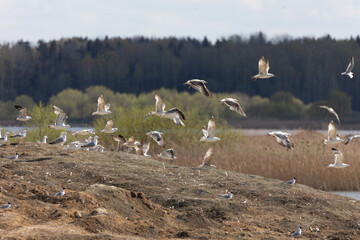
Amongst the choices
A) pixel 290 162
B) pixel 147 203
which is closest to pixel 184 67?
pixel 290 162

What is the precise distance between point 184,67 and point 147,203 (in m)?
81.5

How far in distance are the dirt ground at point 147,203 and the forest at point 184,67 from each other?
2652 inches

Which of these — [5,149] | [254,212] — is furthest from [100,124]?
[254,212]

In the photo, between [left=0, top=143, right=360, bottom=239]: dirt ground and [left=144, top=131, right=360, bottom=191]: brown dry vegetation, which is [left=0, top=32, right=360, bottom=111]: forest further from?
[left=0, top=143, right=360, bottom=239]: dirt ground

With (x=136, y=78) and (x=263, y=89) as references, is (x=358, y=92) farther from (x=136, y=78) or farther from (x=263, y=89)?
(x=136, y=78)

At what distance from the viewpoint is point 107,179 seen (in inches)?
664

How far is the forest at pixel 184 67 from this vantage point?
87.7 meters

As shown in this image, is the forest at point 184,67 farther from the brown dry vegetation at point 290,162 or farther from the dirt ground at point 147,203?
the dirt ground at point 147,203

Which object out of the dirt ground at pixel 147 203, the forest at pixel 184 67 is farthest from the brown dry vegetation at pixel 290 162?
the forest at pixel 184 67

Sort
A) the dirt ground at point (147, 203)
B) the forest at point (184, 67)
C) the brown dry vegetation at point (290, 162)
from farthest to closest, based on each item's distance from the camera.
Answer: the forest at point (184, 67) < the brown dry vegetation at point (290, 162) < the dirt ground at point (147, 203)

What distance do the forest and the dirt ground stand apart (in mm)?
67351

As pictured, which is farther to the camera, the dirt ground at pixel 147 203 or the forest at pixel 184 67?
the forest at pixel 184 67

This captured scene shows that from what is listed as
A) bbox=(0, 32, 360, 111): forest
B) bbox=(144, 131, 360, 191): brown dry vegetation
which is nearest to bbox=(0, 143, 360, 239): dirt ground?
bbox=(144, 131, 360, 191): brown dry vegetation

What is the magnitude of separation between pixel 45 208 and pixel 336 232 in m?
5.44
